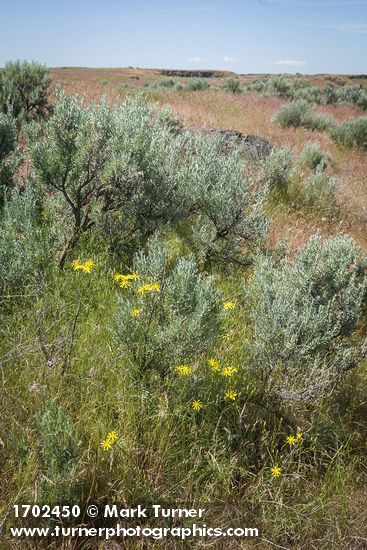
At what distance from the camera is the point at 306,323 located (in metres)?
2.87

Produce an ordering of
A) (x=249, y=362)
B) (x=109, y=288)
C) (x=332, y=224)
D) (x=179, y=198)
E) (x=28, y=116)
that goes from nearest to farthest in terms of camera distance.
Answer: (x=249, y=362), (x=109, y=288), (x=179, y=198), (x=332, y=224), (x=28, y=116)

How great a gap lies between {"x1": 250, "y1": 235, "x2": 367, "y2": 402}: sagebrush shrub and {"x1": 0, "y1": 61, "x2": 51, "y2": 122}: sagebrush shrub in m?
8.48

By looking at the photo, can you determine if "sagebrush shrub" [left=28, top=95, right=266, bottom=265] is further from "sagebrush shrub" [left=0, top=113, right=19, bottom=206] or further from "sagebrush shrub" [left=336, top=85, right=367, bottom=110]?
"sagebrush shrub" [left=336, top=85, right=367, bottom=110]

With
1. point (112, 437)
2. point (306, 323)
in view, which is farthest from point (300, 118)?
point (112, 437)

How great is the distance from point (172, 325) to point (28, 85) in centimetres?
1026

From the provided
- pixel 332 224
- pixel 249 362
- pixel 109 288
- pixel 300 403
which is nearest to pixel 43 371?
pixel 109 288

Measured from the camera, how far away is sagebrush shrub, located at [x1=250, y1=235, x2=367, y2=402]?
9.34 ft

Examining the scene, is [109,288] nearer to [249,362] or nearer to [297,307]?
[249,362]

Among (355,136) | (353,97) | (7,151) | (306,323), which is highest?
(353,97)

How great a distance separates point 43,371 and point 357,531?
205 centimetres

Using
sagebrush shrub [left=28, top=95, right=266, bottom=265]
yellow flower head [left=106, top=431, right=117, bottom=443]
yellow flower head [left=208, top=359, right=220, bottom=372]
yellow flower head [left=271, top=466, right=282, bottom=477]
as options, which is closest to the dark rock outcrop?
sagebrush shrub [left=28, top=95, right=266, bottom=265]

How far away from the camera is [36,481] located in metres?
1.94

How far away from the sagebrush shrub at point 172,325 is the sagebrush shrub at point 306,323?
1.56 feet

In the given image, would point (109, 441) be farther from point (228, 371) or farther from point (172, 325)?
point (228, 371)
